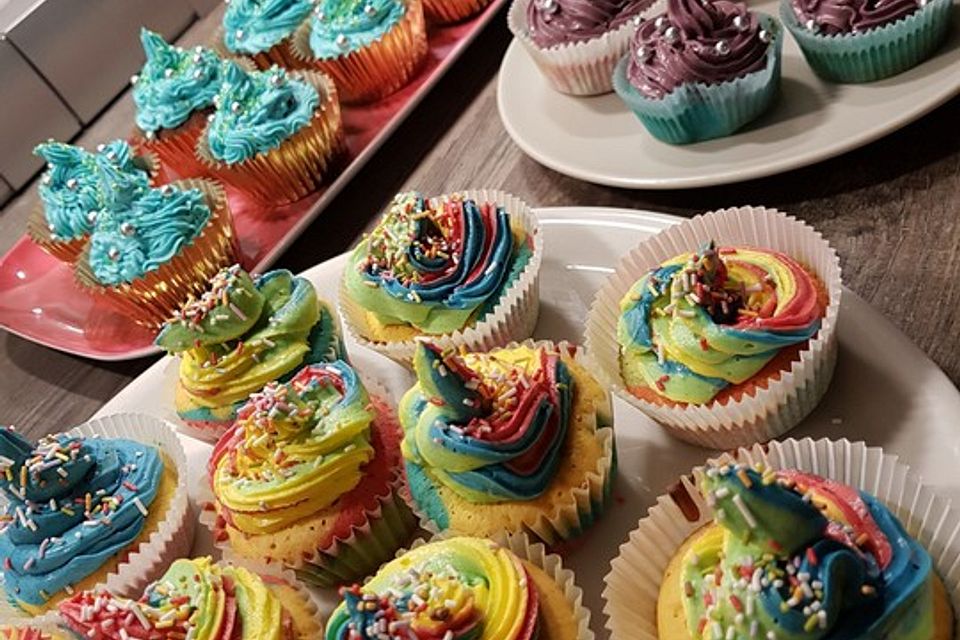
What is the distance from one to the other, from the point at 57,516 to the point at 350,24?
216 cm

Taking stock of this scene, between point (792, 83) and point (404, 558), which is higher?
point (404, 558)

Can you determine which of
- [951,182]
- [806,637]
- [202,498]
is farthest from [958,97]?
[202,498]

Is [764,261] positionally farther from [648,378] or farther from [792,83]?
[792,83]

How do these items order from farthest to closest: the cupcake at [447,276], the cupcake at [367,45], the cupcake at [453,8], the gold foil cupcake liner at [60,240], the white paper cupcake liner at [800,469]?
1. the cupcake at [453,8]
2. the cupcake at [367,45]
3. the gold foil cupcake liner at [60,240]
4. the cupcake at [447,276]
5. the white paper cupcake liner at [800,469]

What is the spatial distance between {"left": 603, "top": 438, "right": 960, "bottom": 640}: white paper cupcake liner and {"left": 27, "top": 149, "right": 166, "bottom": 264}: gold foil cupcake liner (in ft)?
7.76

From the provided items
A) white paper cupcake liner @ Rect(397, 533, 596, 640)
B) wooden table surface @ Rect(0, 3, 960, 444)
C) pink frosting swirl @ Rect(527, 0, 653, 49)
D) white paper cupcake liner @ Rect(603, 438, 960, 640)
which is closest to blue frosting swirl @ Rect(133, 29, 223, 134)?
wooden table surface @ Rect(0, 3, 960, 444)

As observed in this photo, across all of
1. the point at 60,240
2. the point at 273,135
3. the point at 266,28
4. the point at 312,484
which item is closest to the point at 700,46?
the point at 273,135

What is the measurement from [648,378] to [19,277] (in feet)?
8.74

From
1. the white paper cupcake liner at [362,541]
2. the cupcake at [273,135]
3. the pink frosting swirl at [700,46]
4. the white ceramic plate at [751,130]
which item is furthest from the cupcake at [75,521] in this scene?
the pink frosting swirl at [700,46]

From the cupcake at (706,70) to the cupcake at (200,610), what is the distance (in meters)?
1.63

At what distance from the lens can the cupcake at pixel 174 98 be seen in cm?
383

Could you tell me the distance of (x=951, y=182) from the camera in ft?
8.25

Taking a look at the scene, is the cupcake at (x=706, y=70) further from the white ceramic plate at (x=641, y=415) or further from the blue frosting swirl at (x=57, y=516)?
the blue frosting swirl at (x=57, y=516)

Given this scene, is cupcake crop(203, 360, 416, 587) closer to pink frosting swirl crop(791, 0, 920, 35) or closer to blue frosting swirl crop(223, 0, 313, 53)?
pink frosting swirl crop(791, 0, 920, 35)
